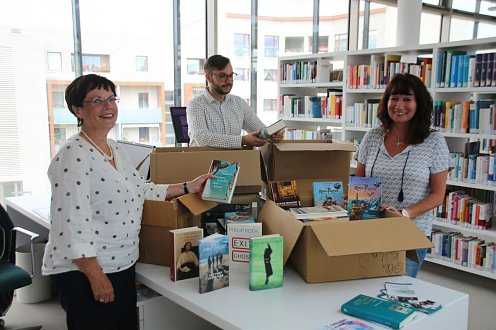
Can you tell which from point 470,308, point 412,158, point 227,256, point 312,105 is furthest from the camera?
point 312,105

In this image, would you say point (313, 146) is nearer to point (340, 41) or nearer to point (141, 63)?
point (141, 63)

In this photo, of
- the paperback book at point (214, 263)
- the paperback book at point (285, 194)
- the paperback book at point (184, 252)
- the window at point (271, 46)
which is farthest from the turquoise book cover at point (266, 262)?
the window at point (271, 46)

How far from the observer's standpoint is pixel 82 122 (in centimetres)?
177

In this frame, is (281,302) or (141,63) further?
(141,63)

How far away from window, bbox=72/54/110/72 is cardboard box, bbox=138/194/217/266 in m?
3.83

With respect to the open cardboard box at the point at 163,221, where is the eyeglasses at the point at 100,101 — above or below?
above

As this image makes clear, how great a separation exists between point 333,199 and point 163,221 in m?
0.82

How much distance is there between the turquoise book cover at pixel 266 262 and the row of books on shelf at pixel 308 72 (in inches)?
156

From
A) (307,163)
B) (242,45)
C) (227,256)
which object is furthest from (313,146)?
(242,45)

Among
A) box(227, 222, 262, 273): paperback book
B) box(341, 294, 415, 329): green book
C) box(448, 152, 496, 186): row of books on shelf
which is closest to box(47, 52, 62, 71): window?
box(227, 222, 262, 273): paperback book

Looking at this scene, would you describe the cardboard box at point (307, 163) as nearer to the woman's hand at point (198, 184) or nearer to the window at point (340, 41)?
the woman's hand at point (198, 184)

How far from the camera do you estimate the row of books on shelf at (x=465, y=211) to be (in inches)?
152

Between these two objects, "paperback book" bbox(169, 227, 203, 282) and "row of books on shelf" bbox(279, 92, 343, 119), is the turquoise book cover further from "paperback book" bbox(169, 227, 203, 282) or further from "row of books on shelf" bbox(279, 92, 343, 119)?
"row of books on shelf" bbox(279, 92, 343, 119)

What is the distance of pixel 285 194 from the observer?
220 centimetres
